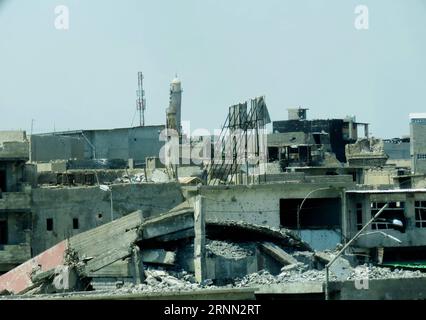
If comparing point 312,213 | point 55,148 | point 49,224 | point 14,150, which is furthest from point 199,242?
point 55,148

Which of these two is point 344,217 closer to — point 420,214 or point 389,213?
point 389,213

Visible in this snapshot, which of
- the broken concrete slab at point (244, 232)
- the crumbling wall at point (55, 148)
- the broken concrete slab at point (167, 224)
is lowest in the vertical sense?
the broken concrete slab at point (244, 232)

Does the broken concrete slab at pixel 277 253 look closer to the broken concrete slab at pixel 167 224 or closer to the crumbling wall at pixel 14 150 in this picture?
the broken concrete slab at pixel 167 224

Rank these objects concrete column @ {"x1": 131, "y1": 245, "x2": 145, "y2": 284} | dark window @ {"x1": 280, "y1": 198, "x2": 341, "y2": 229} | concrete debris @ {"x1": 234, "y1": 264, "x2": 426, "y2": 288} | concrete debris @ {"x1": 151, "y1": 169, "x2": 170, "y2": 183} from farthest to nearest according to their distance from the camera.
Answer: concrete debris @ {"x1": 151, "y1": 169, "x2": 170, "y2": 183}
dark window @ {"x1": 280, "y1": 198, "x2": 341, "y2": 229}
concrete column @ {"x1": 131, "y1": 245, "x2": 145, "y2": 284}
concrete debris @ {"x1": 234, "y1": 264, "x2": 426, "y2": 288}

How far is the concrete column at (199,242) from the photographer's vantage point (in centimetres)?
2089

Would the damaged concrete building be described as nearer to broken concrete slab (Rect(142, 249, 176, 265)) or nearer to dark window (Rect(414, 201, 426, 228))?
broken concrete slab (Rect(142, 249, 176, 265))

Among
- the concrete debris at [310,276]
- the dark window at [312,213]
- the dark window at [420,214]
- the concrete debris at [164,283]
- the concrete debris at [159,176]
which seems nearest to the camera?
the concrete debris at [164,283]

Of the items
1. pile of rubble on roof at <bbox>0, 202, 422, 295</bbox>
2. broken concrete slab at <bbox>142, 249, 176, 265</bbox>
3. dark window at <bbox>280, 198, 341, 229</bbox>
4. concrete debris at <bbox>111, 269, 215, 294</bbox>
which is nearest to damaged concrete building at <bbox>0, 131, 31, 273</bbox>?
pile of rubble on roof at <bbox>0, 202, 422, 295</bbox>

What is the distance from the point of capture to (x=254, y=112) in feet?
96.6

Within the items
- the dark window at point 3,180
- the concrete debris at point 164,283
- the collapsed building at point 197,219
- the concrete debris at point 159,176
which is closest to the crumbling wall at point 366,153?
the collapsed building at point 197,219

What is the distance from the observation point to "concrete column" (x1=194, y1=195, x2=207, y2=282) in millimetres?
20891

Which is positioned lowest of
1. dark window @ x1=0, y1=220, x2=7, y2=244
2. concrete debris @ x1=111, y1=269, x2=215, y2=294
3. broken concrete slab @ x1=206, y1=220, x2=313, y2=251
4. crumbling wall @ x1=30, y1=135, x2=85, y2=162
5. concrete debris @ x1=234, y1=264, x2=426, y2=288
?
concrete debris @ x1=111, y1=269, x2=215, y2=294
